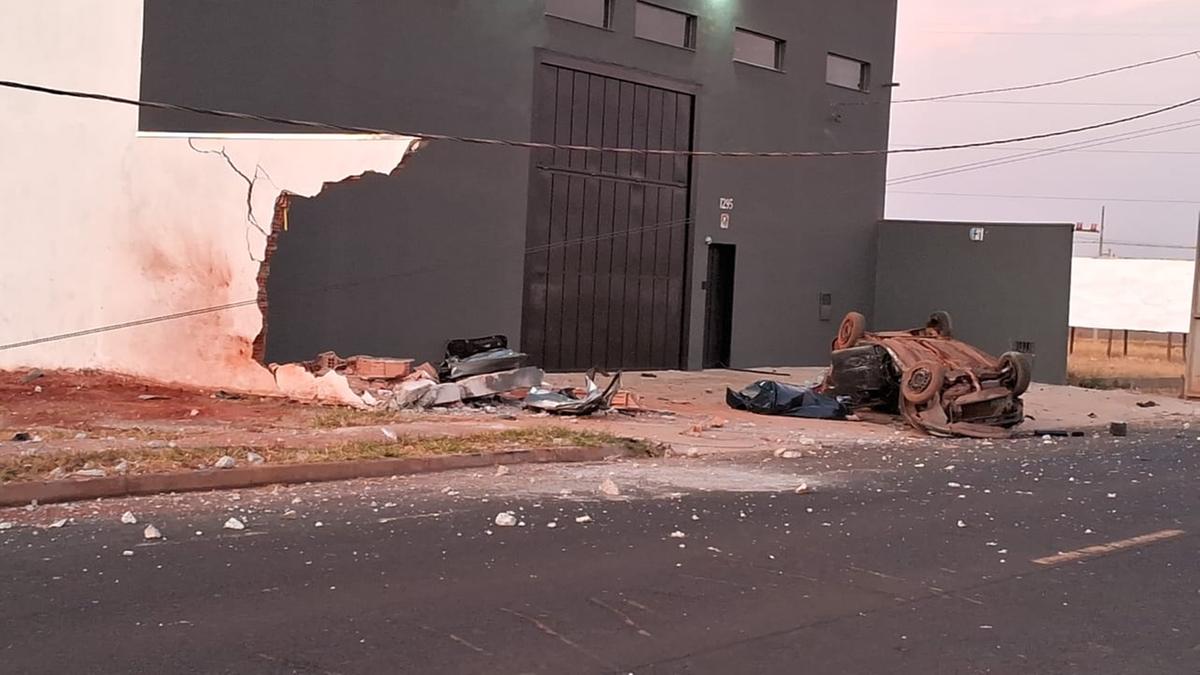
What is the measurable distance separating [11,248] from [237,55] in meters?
4.06

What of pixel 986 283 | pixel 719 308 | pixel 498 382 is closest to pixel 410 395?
pixel 498 382

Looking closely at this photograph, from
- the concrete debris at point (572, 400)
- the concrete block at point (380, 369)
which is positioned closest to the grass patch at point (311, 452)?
the concrete debris at point (572, 400)

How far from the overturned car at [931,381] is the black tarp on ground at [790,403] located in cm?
28

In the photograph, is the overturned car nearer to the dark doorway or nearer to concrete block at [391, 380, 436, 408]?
concrete block at [391, 380, 436, 408]

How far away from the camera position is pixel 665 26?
23000 mm

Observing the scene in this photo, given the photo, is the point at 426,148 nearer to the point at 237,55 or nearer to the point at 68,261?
the point at 237,55

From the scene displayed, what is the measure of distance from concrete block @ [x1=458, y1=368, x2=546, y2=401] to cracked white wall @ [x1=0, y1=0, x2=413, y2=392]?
8.43 ft

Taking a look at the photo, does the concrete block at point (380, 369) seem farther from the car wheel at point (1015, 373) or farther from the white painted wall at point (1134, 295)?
the white painted wall at point (1134, 295)

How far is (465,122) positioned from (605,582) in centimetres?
1334

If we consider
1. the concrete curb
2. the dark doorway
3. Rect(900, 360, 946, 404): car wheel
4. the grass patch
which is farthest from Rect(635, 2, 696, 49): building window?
the concrete curb

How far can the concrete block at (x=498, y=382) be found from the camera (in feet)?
50.9

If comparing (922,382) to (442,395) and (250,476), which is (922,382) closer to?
(442,395)

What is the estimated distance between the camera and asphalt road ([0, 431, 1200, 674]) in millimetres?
5473

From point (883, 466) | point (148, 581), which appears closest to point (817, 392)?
point (883, 466)
